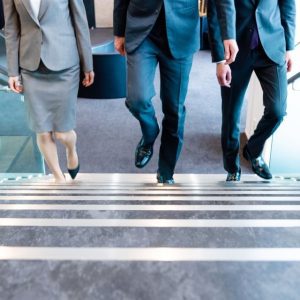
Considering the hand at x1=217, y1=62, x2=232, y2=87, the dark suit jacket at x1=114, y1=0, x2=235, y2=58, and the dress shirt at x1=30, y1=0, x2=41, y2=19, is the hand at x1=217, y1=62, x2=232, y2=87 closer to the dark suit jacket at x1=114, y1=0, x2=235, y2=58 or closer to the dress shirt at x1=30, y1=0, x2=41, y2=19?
the dark suit jacket at x1=114, y1=0, x2=235, y2=58

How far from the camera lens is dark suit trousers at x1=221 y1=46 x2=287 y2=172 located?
7.63 feet

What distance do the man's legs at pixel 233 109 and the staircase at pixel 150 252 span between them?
0.82 m

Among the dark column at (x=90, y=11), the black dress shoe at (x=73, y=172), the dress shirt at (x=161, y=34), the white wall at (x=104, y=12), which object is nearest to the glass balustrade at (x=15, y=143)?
the black dress shoe at (x=73, y=172)

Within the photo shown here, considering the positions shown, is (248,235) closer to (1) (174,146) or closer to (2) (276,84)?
(2) (276,84)

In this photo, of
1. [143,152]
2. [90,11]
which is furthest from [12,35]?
[90,11]

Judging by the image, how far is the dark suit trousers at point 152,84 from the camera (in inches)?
92.0

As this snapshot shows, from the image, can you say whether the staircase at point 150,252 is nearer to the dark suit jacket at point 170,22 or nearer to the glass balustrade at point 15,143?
the dark suit jacket at point 170,22

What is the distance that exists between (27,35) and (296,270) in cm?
190

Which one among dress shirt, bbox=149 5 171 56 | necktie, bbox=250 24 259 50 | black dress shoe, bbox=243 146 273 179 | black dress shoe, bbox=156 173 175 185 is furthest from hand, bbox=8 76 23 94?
black dress shoe, bbox=243 146 273 179

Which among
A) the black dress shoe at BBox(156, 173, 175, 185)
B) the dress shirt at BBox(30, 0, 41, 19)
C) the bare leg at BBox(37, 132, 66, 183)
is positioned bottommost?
the black dress shoe at BBox(156, 173, 175, 185)

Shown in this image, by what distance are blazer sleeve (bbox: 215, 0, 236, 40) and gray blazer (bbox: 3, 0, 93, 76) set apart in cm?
82

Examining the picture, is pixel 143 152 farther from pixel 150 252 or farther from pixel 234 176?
pixel 150 252

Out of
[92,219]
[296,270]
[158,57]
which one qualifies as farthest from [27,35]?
[296,270]

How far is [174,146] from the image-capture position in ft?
8.97
